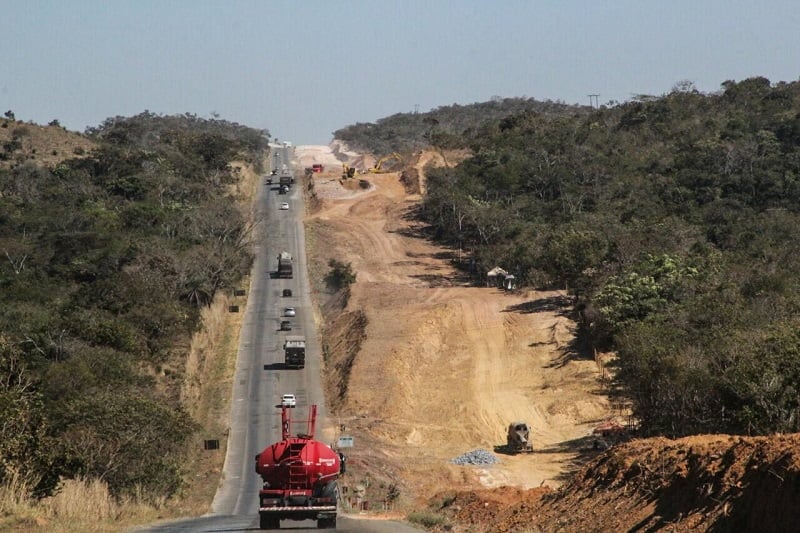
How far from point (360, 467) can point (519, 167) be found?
79.5 meters

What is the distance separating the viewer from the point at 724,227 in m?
92.2

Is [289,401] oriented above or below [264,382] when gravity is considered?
below

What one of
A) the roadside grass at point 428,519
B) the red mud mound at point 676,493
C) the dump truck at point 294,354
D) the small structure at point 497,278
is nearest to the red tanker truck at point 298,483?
the roadside grass at point 428,519

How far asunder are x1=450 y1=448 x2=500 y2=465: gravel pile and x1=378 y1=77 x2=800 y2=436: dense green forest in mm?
7606

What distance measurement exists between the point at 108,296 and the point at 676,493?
205 ft

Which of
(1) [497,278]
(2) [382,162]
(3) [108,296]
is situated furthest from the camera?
(2) [382,162]

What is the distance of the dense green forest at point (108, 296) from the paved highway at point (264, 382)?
302 centimetres

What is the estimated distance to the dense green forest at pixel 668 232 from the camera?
43.0 metres

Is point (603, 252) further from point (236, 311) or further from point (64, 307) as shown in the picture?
point (64, 307)

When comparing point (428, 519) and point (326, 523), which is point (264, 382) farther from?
point (428, 519)

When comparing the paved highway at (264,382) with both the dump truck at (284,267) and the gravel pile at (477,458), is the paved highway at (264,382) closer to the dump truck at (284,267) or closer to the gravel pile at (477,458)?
the dump truck at (284,267)

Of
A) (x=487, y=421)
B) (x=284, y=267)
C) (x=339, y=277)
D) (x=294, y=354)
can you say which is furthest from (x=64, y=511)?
(x=284, y=267)

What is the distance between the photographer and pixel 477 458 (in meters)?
55.6

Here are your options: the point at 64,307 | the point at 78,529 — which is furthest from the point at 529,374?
the point at 78,529
